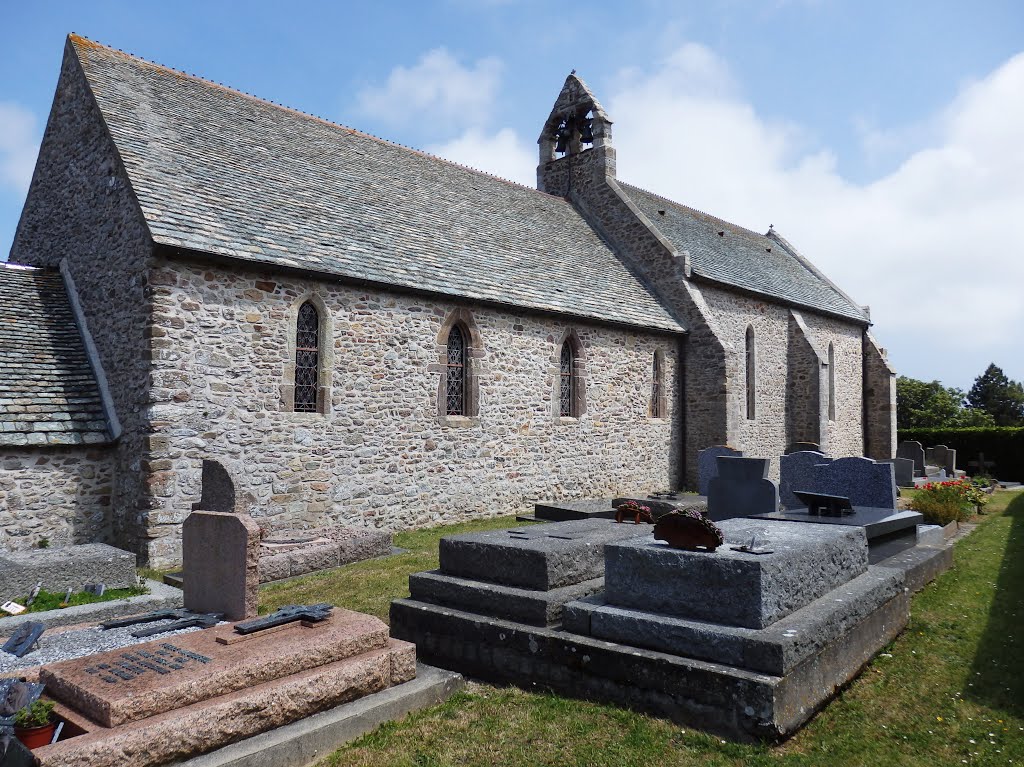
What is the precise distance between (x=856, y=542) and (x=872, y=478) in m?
4.30

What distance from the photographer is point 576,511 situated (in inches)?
496

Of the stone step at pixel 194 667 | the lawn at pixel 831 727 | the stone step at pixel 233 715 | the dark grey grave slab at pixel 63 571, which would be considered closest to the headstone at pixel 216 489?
the dark grey grave slab at pixel 63 571

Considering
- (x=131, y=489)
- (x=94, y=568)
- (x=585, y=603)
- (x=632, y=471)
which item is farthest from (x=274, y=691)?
(x=632, y=471)

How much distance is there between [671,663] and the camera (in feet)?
15.3

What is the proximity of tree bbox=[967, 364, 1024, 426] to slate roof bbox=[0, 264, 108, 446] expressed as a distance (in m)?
67.1

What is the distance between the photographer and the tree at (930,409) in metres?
51.2

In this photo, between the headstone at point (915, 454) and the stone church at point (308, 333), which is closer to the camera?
the stone church at point (308, 333)

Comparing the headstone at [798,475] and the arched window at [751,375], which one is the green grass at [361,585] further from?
the arched window at [751,375]

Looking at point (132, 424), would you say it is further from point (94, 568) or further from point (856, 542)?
point (856, 542)

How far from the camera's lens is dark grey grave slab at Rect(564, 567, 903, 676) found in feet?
14.6

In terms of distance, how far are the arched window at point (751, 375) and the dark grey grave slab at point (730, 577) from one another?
16521 mm

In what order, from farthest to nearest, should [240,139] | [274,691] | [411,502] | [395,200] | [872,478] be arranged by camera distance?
[395,200] < [240,139] < [411,502] < [872,478] < [274,691]

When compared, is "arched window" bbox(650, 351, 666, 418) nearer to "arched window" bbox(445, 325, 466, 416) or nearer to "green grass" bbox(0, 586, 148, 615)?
"arched window" bbox(445, 325, 466, 416)

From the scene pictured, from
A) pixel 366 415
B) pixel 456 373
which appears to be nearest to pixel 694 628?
pixel 366 415
